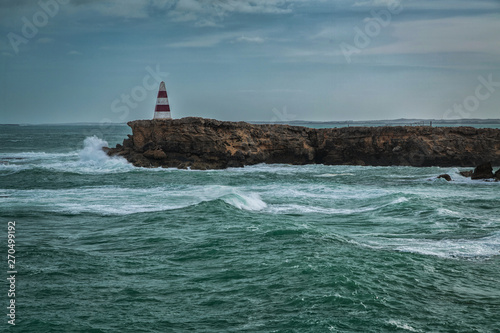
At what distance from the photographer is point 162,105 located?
125ft

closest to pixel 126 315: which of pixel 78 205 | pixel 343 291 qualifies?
pixel 343 291

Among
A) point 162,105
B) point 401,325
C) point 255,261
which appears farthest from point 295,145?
point 401,325

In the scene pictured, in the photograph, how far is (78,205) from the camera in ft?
66.0

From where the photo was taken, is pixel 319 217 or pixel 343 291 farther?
pixel 319 217

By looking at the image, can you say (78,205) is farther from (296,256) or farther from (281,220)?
(296,256)

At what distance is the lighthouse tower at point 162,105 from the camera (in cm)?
3788

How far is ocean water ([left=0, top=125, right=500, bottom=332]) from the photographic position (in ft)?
28.3

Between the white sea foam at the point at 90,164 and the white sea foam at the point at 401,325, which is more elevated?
the white sea foam at the point at 90,164

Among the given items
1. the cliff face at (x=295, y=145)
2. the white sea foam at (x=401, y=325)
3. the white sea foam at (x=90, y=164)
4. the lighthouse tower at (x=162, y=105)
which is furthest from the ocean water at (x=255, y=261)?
the lighthouse tower at (x=162, y=105)

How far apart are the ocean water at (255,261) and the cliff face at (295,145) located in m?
11.3

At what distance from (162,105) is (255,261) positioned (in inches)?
1100

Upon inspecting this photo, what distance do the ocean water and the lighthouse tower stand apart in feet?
47.9

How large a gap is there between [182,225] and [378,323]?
896 cm

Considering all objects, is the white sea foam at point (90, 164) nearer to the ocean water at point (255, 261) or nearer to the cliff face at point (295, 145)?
the cliff face at point (295, 145)
